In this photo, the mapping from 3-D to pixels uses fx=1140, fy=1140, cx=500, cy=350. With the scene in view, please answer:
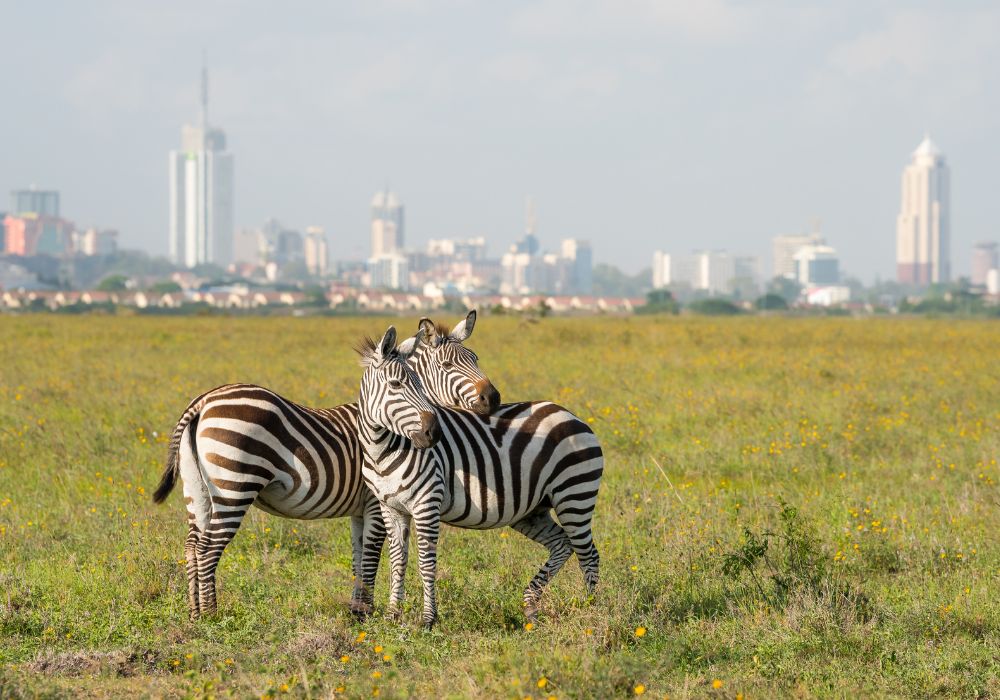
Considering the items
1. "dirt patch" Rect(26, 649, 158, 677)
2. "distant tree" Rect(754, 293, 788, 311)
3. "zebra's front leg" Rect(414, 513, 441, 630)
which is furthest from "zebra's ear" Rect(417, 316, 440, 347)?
"distant tree" Rect(754, 293, 788, 311)

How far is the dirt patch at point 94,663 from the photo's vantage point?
624cm

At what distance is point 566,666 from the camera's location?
5898mm

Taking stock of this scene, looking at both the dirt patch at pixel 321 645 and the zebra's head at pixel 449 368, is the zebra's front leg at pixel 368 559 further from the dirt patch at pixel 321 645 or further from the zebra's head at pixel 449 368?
the zebra's head at pixel 449 368

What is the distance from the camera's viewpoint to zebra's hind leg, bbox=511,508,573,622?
7137 millimetres

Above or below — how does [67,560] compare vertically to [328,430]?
below

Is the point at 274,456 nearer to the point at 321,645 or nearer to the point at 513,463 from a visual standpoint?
the point at 321,645

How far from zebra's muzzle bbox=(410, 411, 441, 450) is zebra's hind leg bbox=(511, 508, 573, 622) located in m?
1.23

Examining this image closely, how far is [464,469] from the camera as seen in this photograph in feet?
22.7

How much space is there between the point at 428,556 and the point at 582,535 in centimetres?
112

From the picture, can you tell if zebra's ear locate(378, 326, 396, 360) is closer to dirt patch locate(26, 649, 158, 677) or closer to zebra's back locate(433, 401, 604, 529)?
zebra's back locate(433, 401, 604, 529)

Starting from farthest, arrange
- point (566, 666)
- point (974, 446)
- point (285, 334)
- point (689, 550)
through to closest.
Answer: point (285, 334) → point (974, 446) → point (689, 550) → point (566, 666)

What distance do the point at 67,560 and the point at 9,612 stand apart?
4.53 ft

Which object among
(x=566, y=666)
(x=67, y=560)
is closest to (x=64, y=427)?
(x=67, y=560)

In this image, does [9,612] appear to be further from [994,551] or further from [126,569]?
[994,551]
